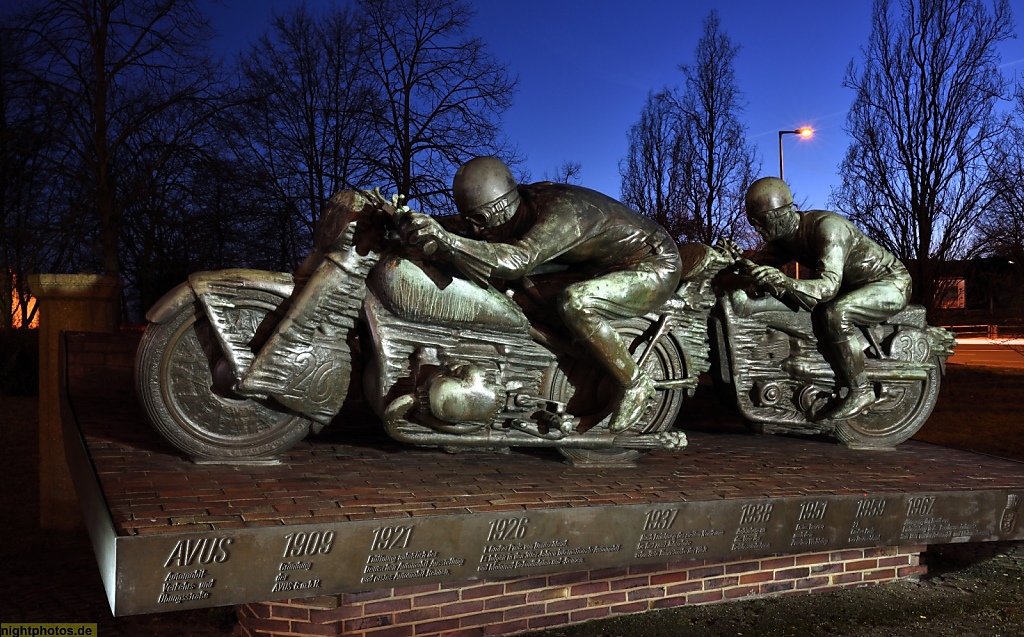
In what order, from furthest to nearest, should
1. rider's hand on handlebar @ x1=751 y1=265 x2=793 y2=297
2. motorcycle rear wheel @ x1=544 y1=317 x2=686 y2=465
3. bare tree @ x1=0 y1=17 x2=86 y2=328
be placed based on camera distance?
bare tree @ x1=0 y1=17 x2=86 y2=328 < rider's hand on handlebar @ x1=751 y1=265 x2=793 y2=297 < motorcycle rear wheel @ x1=544 y1=317 x2=686 y2=465

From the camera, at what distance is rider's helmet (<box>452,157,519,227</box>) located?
4762 mm

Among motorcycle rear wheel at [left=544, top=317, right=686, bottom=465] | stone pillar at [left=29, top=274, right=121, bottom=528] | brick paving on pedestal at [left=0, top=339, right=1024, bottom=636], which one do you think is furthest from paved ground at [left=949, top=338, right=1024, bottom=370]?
stone pillar at [left=29, top=274, right=121, bottom=528]

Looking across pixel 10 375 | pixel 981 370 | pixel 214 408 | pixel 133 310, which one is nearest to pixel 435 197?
pixel 133 310

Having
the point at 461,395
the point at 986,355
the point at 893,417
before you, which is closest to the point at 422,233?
the point at 461,395

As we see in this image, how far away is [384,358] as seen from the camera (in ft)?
15.0

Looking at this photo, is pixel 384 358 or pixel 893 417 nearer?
pixel 384 358

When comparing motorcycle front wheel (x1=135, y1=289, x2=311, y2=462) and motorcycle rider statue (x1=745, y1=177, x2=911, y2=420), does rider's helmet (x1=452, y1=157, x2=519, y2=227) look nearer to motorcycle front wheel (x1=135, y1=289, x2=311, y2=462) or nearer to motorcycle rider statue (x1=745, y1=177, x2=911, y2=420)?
motorcycle front wheel (x1=135, y1=289, x2=311, y2=462)

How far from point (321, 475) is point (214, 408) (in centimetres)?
68

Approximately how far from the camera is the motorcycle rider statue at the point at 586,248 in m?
4.74

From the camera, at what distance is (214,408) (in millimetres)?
4473

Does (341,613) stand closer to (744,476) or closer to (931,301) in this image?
(744,476)

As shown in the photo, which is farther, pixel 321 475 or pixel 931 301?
pixel 931 301

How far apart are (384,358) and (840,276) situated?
3226mm

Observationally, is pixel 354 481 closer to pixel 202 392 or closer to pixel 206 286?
pixel 202 392
